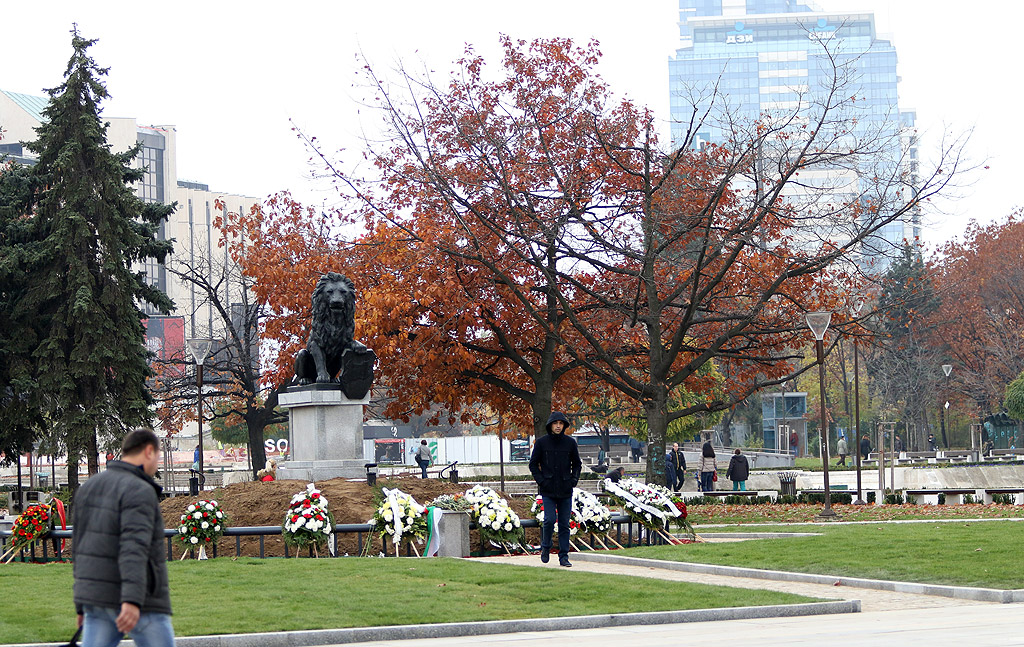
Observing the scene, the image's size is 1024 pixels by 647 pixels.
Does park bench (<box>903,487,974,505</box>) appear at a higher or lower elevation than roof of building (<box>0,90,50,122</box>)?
lower

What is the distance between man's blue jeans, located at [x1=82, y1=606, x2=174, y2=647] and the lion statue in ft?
49.2

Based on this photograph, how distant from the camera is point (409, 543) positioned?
57.8 feet

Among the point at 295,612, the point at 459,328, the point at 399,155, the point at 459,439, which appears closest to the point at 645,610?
the point at 295,612

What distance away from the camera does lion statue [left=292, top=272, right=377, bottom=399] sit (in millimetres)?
21547

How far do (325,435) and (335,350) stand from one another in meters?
1.46

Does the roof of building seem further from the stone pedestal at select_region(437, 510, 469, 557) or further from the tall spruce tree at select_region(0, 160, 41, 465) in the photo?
the stone pedestal at select_region(437, 510, 469, 557)

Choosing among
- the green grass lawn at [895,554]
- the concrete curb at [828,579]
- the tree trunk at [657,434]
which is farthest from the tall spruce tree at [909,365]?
the concrete curb at [828,579]

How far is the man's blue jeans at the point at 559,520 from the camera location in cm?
1555

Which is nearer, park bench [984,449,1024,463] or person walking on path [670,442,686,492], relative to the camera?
person walking on path [670,442,686,492]

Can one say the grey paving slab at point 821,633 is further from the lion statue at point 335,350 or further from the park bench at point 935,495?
the park bench at point 935,495

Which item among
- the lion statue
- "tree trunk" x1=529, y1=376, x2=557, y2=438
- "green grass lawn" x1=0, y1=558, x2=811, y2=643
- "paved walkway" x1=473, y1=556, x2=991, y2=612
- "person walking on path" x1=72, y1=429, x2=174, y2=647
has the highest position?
the lion statue

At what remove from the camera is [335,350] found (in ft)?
71.2

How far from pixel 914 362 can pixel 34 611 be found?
64827 millimetres

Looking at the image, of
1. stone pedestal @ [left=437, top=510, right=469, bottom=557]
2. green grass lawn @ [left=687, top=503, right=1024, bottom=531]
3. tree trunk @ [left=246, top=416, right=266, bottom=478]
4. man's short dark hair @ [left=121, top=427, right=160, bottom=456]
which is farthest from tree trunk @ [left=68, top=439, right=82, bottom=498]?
man's short dark hair @ [left=121, top=427, right=160, bottom=456]
